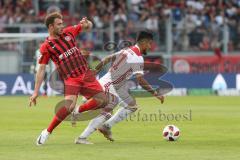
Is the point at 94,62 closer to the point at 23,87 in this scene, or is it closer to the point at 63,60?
the point at 23,87

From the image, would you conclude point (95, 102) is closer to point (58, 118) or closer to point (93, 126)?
point (93, 126)

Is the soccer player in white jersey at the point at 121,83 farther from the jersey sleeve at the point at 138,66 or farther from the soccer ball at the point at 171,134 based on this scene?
the soccer ball at the point at 171,134

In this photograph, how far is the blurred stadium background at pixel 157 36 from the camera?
3453 cm

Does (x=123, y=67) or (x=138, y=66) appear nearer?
(x=138, y=66)

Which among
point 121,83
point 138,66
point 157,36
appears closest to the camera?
point 138,66

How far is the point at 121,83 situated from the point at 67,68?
1774 millimetres

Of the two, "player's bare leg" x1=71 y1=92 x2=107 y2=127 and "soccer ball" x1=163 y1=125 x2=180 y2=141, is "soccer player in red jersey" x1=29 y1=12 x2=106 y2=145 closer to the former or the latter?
"player's bare leg" x1=71 y1=92 x2=107 y2=127

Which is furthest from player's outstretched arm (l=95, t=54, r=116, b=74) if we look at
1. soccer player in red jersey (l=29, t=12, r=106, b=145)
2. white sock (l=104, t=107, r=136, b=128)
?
white sock (l=104, t=107, r=136, b=128)

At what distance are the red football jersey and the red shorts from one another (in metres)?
0.10

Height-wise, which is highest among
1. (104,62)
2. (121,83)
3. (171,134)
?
(104,62)

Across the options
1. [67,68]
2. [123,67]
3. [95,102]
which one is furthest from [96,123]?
[123,67]

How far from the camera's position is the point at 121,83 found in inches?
609

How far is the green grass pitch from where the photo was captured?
12320 mm

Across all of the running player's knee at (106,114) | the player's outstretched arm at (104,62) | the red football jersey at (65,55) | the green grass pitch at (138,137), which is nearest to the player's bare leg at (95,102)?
the running player's knee at (106,114)
